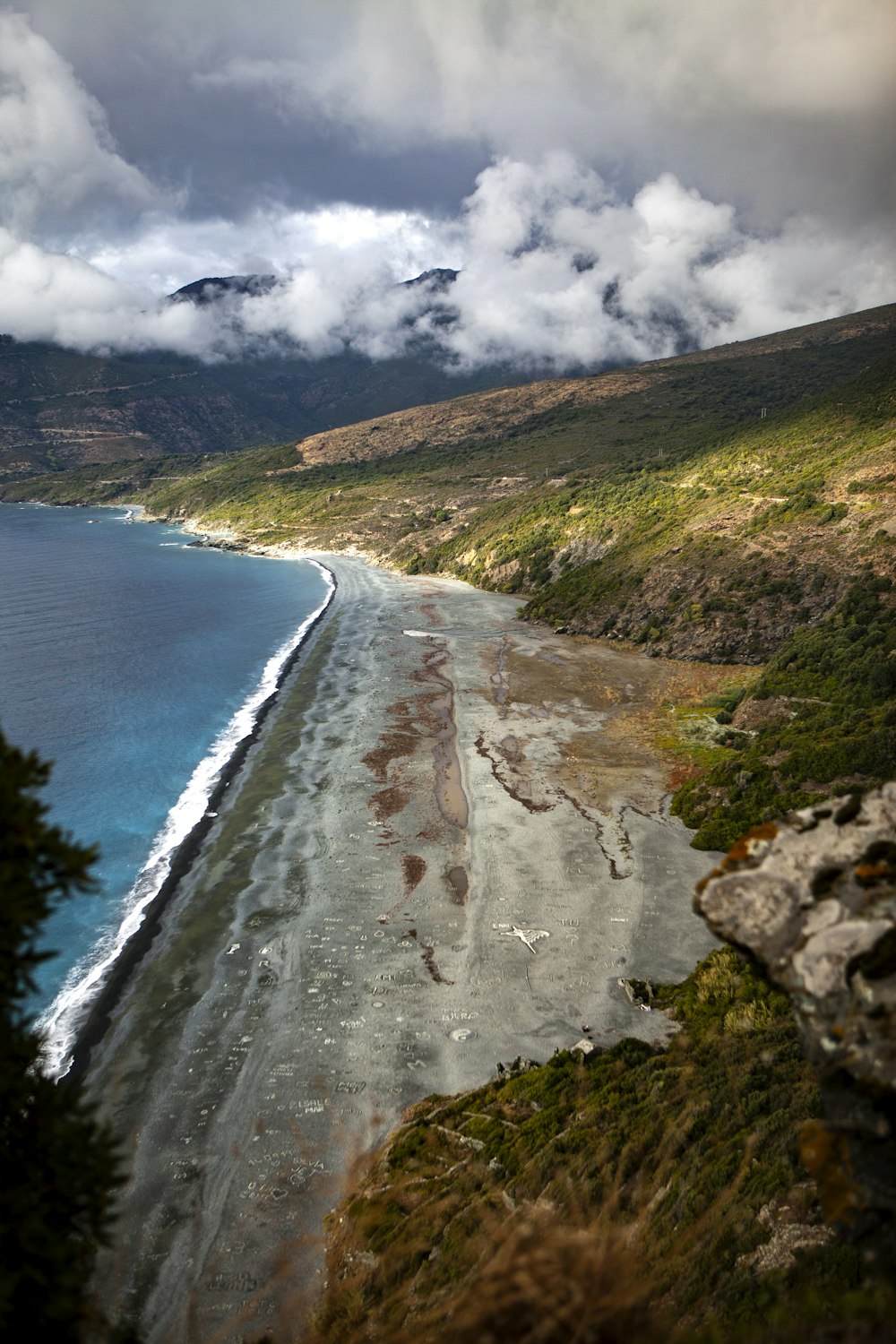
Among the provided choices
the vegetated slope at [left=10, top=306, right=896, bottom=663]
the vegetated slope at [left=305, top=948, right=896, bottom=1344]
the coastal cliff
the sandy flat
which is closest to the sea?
the sandy flat

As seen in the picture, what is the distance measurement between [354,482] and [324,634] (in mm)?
99122

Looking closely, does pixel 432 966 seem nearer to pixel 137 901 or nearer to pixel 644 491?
pixel 137 901

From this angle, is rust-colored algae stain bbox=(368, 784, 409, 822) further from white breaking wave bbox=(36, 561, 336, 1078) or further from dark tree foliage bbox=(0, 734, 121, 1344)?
dark tree foliage bbox=(0, 734, 121, 1344)

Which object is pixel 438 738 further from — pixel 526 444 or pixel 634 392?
pixel 634 392

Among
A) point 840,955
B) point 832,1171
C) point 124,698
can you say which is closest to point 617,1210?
point 832,1171

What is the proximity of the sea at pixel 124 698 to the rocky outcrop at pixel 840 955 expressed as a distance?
6.12 meters

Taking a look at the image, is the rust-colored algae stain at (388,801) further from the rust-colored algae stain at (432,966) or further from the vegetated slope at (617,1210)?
the vegetated slope at (617,1210)

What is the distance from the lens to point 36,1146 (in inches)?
228

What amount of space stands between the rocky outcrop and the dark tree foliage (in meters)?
5.76

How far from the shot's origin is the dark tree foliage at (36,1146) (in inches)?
209

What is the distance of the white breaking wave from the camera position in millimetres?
17234

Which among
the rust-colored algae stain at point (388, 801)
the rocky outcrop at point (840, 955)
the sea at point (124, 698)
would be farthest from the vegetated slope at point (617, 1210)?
the rust-colored algae stain at point (388, 801)

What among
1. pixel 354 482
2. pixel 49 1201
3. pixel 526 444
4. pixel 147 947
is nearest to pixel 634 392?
pixel 526 444

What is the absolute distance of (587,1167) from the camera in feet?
33.8
